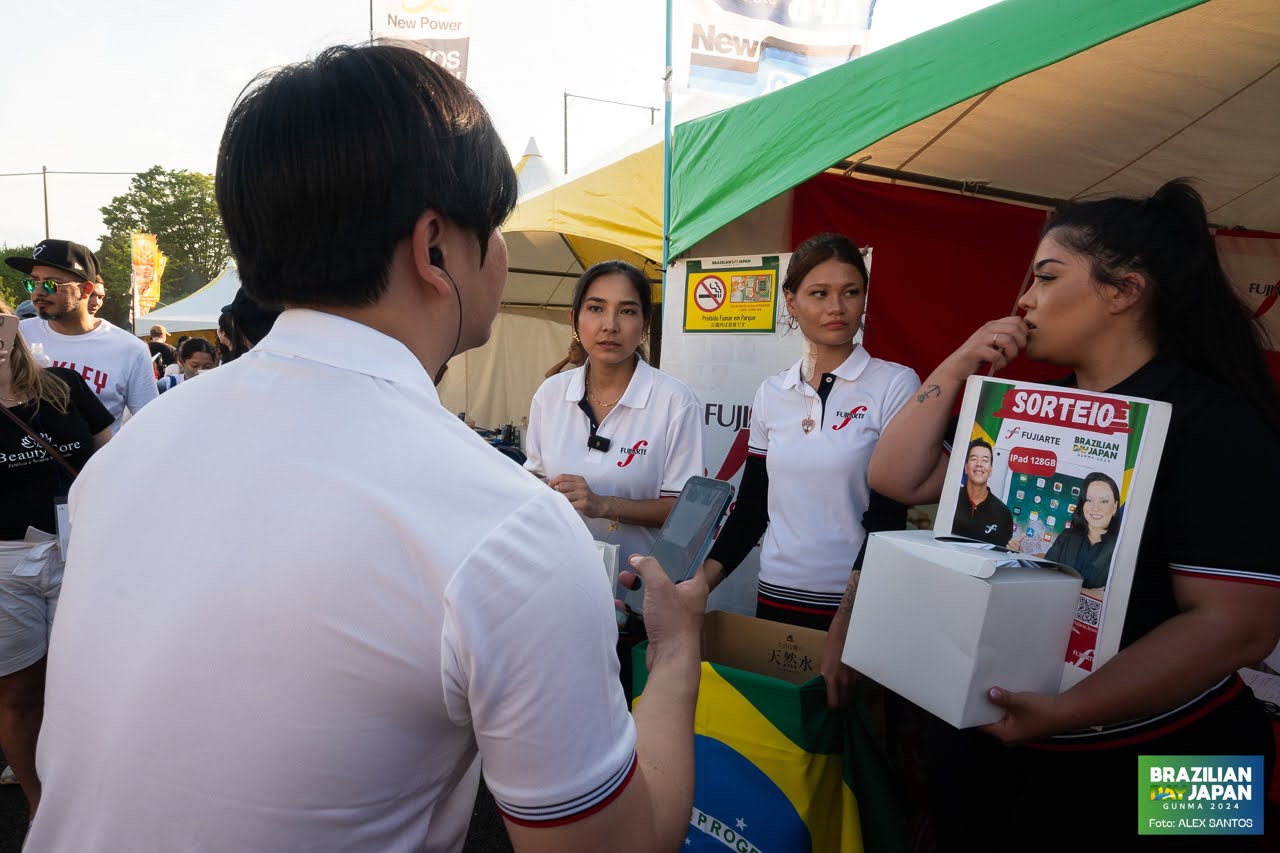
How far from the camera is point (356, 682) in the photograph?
1.96 feet

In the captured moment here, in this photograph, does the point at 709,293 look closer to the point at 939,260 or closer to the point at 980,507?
the point at 939,260

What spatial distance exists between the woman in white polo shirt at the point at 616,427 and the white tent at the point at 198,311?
15765 mm

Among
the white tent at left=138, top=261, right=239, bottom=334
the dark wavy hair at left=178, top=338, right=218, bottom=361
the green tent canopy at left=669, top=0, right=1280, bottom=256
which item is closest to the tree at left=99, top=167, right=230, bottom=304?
the white tent at left=138, top=261, right=239, bottom=334

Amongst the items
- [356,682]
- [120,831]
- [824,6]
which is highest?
[824,6]

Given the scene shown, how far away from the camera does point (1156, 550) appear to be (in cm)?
118

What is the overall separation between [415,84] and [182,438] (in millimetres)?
414

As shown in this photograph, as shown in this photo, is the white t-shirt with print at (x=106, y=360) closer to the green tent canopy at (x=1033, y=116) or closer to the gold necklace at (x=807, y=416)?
the green tent canopy at (x=1033, y=116)

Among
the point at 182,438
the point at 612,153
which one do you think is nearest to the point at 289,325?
the point at 182,438

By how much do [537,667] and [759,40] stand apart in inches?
250

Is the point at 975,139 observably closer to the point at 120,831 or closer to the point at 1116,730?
the point at 1116,730

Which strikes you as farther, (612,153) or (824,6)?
(824,6)

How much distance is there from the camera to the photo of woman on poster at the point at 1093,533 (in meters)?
1.14

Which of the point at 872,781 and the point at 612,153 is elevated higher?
the point at 612,153

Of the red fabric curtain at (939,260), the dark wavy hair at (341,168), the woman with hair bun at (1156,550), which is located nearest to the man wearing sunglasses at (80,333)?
the dark wavy hair at (341,168)
